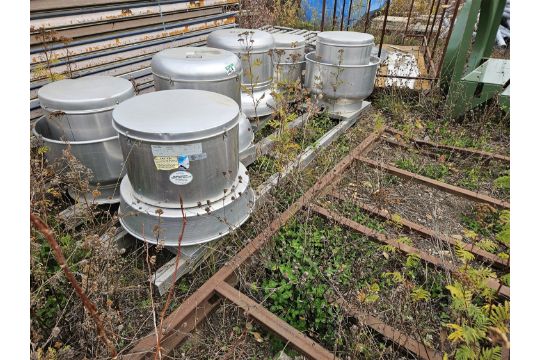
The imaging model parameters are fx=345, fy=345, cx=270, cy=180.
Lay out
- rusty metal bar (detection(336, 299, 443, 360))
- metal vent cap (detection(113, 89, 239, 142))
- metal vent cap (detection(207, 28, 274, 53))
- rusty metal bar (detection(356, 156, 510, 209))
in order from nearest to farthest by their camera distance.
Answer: rusty metal bar (detection(336, 299, 443, 360))
metal vent cap (detection(113, 89, 239, 142))
rusty metal bar (detection(356, 156, 510, 209))
metal vent cap (detection(207, 28, 274, 53))

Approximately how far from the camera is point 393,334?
1994 mm

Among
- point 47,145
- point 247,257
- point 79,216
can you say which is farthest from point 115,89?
point 247,257

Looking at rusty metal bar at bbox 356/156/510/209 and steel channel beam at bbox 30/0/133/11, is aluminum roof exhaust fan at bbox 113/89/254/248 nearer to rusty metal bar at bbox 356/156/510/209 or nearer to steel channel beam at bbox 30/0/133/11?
steel channel beam at bbox 30/0/133/11

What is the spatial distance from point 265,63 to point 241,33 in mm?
413

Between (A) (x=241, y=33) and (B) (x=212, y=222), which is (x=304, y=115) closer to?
(A) (x=241, y=33)

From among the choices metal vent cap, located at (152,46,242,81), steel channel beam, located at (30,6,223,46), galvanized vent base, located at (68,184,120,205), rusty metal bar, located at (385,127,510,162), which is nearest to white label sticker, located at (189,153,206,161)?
metal vent cap, located at (152,46,242,81)

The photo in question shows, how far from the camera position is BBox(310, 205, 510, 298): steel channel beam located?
89.8 inches

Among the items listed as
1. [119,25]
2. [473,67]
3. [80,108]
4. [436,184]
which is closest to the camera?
[80,108]

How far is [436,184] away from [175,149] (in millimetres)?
2554

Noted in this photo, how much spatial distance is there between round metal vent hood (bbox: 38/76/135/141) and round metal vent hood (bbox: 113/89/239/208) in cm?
32

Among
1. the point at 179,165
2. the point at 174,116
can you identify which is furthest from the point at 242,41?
the point at 179,165

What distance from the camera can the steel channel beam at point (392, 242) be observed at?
2281 millimetres

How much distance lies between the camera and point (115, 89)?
8.91ft

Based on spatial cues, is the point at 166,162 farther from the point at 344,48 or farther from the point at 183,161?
the point at 344,48
